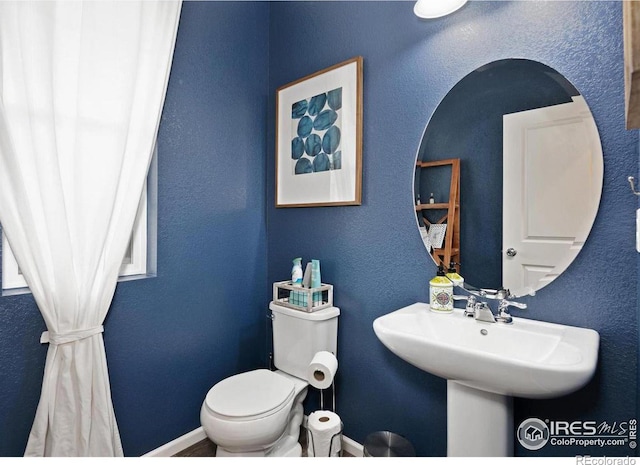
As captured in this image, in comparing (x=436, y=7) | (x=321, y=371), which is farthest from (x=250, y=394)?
(x=436, y=7)

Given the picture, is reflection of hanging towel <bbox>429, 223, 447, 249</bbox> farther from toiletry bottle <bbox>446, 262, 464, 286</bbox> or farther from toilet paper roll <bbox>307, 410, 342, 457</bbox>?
toilet paper roll <bbox>307, 410, 342, 457</bbox>

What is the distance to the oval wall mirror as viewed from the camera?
3.66ft

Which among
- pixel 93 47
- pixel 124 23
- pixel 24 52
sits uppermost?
pixel 124 23

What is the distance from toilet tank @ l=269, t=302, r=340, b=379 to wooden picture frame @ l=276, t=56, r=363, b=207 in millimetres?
578

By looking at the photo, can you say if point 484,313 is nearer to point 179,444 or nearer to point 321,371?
point 321,371

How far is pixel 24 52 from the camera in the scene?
1.24 m

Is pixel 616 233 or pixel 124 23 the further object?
pixel 124 23

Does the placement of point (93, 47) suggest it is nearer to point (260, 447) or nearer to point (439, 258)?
point (439, 258)

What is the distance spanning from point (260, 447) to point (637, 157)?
1691 millimetres

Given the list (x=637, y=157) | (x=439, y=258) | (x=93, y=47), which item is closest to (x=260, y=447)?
(x=439, y=258)

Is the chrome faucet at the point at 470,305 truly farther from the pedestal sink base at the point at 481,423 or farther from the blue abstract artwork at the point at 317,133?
the blue abstract artwork at the point at 317,133

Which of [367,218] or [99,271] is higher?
[367,218]

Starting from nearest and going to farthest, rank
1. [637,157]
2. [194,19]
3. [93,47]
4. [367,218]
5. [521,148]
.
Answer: [637,157] < [521,148] < [93,47] < [367,218] < [194,19]

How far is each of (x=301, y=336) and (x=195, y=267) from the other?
668mm
